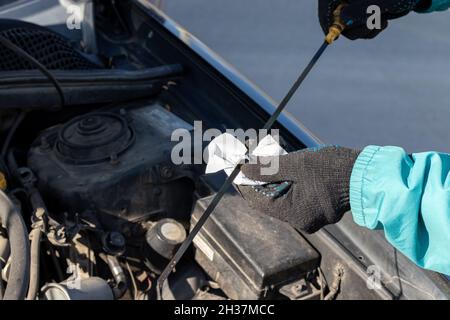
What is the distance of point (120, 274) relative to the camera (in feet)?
3.66

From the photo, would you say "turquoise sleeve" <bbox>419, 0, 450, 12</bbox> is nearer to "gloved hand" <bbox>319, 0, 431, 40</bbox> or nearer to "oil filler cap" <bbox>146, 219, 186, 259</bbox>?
"gloved hand" <bbox>319, 0, 431, 40</bbox>

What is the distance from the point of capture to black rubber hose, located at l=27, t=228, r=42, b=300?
3.00 feet

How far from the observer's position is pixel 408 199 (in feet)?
2.61

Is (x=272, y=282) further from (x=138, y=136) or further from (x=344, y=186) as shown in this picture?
(x=138, y=136)

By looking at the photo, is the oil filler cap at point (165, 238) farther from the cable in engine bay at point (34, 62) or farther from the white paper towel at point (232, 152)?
the cable in engine bay at point (34, 62)

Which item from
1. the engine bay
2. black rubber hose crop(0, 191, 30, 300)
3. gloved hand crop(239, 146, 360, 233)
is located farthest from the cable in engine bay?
gloved hand crop(239, 146, 360, 233)

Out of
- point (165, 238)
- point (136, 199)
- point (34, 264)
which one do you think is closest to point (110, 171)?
point (136, 199)

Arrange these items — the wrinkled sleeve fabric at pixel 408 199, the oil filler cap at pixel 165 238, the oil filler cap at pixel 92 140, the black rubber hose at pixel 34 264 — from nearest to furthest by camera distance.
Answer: the wrinkled sleeve fabric at pixel 408 199 → the black rubber hose at pixel 34 264 → the oil filler cap at pixel 165 238 → the oil filler cap at pixel 92 140

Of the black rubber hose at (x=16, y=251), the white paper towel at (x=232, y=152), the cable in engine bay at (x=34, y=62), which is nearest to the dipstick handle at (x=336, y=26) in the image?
the white paper towel at (x=232, y=152)

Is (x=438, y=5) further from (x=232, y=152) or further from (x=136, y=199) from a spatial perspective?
(x=136, y=199)

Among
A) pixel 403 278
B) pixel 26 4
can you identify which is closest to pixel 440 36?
pixel 403 278

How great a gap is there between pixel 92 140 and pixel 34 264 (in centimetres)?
40

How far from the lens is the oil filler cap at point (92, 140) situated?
1.26m
